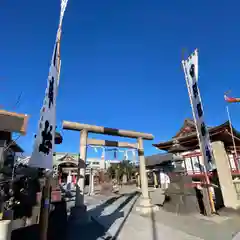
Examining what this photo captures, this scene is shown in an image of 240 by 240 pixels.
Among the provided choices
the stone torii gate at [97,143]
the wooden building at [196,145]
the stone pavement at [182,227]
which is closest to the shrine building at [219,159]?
the wooden building at [196,145]

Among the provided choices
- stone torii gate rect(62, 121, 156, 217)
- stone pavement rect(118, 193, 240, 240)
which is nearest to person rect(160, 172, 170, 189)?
stone torii gate rect(62, 121, 156, 217)

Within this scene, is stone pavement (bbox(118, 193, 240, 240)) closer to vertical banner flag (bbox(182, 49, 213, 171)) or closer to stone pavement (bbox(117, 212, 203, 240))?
stone pavement (bbox(117, 212, 203, 240))

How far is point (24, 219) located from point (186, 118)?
19970 mm

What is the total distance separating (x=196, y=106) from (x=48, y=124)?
610cm

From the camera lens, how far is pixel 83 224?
7.06 metres

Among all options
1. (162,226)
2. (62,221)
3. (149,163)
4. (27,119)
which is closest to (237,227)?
(162,226)

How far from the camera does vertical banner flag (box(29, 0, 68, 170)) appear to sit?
412cm

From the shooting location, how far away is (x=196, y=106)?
816 centimetres

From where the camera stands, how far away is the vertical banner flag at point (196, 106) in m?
7.50

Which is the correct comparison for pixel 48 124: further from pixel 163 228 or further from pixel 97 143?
pixel 163 228

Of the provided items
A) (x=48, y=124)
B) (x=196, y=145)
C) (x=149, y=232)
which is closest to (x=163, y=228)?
(x=149, y=232)

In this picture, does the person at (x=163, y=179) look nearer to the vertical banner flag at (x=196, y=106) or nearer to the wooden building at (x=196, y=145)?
the wooden building at (x=196, y=145)

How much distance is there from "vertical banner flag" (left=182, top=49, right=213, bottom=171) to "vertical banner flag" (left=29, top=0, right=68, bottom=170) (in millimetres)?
5642

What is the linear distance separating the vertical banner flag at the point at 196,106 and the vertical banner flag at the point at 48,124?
5.64 m
